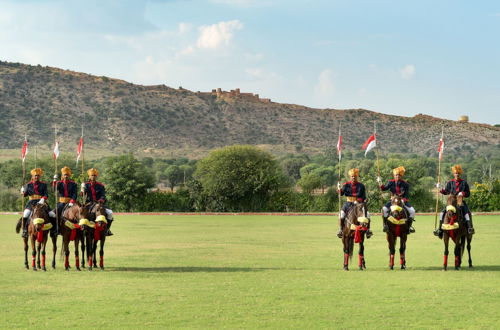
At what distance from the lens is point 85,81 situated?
140 m

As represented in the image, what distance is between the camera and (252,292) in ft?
47.9

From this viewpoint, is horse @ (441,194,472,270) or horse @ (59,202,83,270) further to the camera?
horse @ (59,202,83,270)

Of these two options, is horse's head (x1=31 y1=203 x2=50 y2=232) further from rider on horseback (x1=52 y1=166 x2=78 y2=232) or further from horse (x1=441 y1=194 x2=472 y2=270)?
horse (x1=441 y1=194 x2=472 y2=270)

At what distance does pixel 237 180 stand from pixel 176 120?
66.1 meters

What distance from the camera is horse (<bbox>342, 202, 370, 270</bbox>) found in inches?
718

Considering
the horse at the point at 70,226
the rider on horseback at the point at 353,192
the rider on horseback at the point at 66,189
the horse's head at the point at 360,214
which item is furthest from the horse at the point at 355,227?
the rider on horseback at the point at 66,189

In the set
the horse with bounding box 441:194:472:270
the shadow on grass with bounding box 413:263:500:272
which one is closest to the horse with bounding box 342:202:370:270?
the shadow on grass with bounding box 413:263:500:272

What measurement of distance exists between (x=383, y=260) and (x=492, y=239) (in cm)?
1034

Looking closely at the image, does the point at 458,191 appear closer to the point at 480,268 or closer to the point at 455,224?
the point at 455,224

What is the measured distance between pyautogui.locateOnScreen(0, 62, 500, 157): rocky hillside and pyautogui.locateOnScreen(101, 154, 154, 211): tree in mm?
46940

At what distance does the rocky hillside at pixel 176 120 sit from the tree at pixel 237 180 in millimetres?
50392

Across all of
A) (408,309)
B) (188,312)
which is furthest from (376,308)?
(188,312)

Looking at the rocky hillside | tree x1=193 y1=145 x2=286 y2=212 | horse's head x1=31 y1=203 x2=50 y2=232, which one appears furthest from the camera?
the rocky hillside

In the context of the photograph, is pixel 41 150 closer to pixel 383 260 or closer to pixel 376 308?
pixel 383 260
